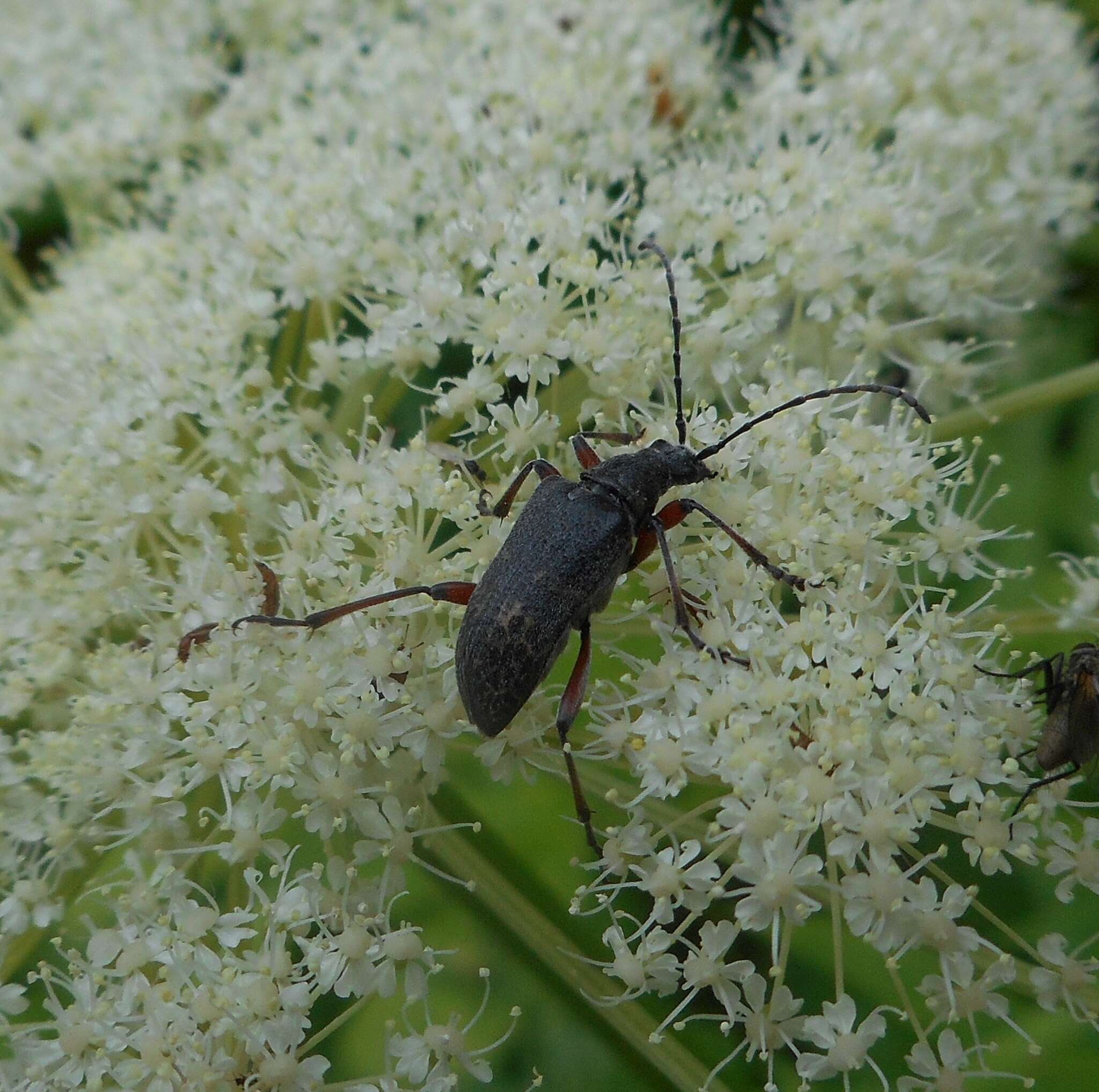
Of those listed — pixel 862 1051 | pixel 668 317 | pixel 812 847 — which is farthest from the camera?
pixel 668 317

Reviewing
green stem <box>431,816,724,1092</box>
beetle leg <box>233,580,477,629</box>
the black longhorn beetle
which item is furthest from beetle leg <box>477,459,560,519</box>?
green stem <box>431,816,724,1092</box>

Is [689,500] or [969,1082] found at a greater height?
[689,500]

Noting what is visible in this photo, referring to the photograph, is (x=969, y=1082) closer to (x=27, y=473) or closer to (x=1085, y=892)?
(x=1085, y=892)

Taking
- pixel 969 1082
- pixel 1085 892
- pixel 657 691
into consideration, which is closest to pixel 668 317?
pixel 657 691

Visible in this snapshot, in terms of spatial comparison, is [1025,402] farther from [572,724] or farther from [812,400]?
[572,724]

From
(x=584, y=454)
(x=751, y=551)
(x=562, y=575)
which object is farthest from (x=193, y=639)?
(x=751, y=551)

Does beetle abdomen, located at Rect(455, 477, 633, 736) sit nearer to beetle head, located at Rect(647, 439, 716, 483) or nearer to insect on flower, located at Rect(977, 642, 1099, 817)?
beetle head, located at Rect(647, 439, 716, 483)
